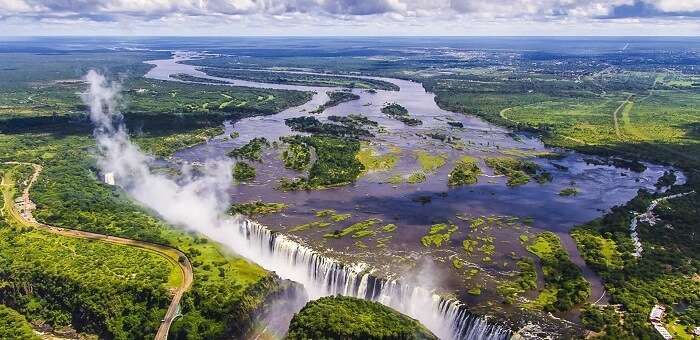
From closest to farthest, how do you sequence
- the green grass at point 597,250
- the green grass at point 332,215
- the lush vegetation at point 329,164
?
the green grass at point 597,250 → the green grass at point 332,215 → the lush vegetation at point 329,164

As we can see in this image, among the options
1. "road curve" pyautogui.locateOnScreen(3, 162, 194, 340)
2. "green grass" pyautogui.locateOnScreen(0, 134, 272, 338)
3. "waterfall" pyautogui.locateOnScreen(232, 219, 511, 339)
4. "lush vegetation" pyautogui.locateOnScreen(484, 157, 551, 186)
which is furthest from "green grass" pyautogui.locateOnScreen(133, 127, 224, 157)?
"lush vegetation" pyautogui.locateOnScreen(484, 157, 551, 186)

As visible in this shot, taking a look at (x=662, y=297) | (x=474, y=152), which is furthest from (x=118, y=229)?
(x=474, y=152)

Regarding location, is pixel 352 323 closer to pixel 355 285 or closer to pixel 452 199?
pixel 355 285

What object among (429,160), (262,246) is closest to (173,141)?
(429,160)

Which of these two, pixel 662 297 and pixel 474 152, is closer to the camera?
pixel 662 297

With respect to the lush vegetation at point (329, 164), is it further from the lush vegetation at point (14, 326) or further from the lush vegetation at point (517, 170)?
the lush vegetation at point (14, 326)

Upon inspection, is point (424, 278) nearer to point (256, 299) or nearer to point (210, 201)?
point (256, 299)

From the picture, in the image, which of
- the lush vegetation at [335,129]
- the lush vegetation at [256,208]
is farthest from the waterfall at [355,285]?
the lush vegetation at [335,129]

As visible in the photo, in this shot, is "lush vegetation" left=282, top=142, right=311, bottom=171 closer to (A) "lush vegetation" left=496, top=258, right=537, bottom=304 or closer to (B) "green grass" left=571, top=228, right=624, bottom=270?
(B) "green grass" left=571, top=228, right=624, bottom=270
